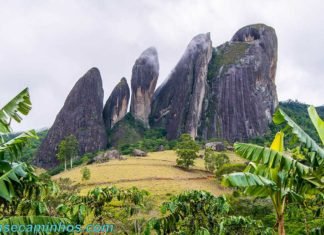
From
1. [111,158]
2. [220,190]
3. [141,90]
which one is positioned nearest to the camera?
[220,190]

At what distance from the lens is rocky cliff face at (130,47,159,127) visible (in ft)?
267

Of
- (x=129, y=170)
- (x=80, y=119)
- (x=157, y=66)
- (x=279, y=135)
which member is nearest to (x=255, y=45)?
(x=157, y=66)

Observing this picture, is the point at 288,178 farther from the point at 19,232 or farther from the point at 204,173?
the point at 204,173

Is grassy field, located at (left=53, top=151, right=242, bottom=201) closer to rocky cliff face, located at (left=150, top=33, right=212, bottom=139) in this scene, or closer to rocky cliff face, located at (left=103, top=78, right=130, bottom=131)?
rocky cliff face, located at (left=150, top=33, right=212, bottom=139)

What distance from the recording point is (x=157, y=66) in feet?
271

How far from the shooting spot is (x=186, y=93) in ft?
267

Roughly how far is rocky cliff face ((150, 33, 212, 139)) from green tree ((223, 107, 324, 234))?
70.1 m

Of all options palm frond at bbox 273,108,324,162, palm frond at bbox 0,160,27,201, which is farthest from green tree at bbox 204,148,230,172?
palm frond at bbox 0,160,27,201

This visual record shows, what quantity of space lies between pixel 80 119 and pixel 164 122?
17.5 metres

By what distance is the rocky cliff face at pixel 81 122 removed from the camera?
241 ft

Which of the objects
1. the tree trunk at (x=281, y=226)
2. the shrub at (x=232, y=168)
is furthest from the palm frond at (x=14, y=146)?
the shrub at (x=232, y=168)

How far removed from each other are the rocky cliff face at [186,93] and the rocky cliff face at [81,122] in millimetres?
13219

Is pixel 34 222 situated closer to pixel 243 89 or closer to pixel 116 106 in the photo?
pixel 116 106

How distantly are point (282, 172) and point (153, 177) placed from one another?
127ft
